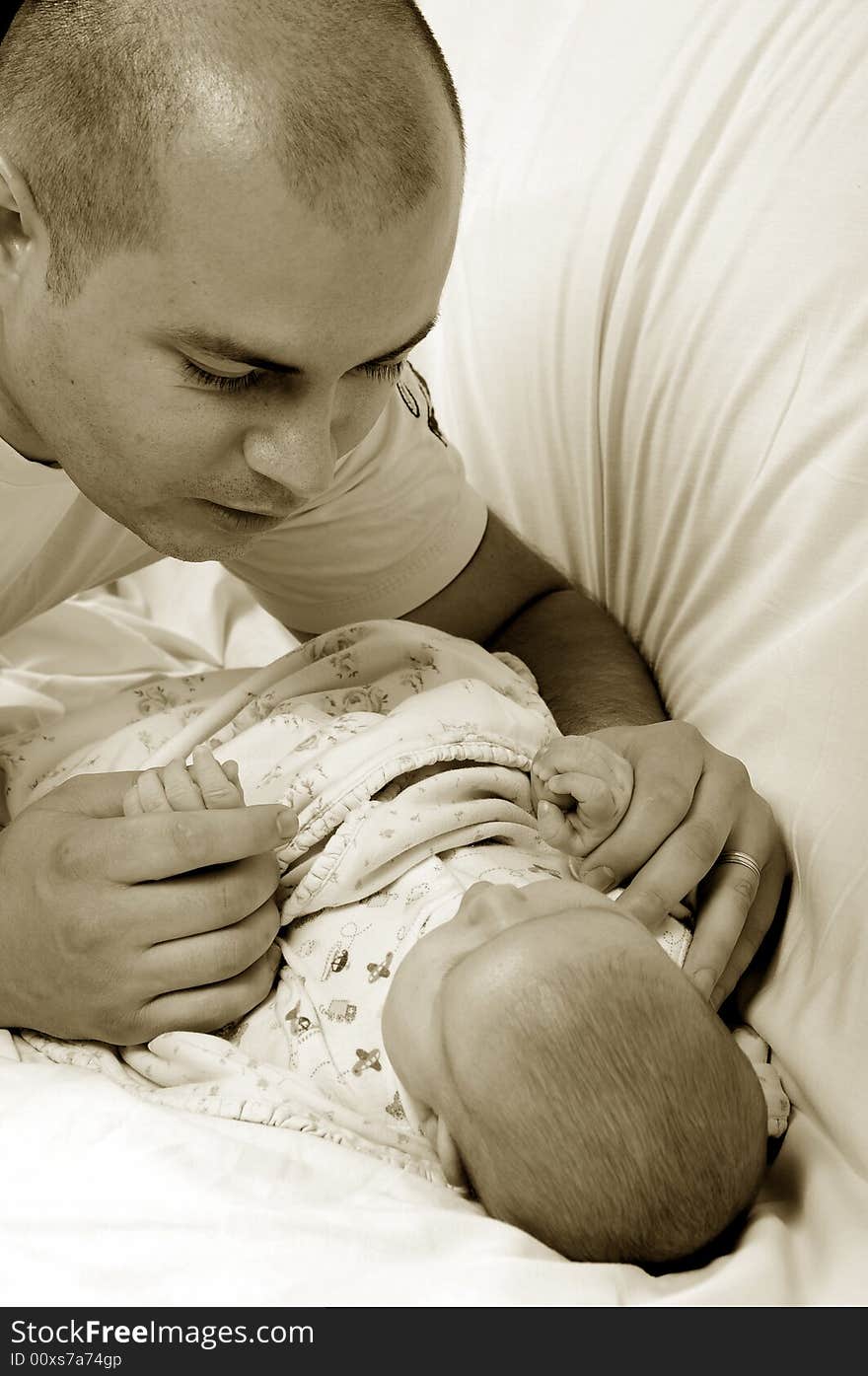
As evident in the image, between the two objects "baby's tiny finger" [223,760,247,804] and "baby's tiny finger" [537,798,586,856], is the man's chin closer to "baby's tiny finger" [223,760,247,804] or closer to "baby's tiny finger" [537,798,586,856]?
"baby's tiny finger" [223,760,247,804]

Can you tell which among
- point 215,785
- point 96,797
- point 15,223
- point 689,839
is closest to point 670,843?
point 689,839

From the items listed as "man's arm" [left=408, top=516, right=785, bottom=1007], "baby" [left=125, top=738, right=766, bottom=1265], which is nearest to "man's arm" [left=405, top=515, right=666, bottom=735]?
"man's arm" [left=408, top=516, right=785, bottom=1007]

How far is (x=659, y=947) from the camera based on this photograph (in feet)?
3.18

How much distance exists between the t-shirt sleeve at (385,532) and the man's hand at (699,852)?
437 mm

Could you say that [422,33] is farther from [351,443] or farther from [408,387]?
[408,387]

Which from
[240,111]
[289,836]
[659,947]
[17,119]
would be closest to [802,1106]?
[659,947]

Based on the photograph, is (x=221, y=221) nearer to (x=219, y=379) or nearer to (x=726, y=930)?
(x=219, y=379)

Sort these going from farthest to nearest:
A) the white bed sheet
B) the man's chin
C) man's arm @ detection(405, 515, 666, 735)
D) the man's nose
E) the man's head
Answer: man's arm @ detection(405, 515, 666, 735)
the man's chin
the man's nose
the man's head
the white bed sheet

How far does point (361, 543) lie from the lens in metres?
1.50

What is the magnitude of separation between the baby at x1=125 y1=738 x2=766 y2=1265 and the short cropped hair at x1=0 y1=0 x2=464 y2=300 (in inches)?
17.2

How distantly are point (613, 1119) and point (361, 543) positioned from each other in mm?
789

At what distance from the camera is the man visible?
945 millimetres

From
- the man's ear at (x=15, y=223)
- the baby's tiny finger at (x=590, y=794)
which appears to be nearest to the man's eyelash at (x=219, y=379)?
the man's ear at (x=15, y=223)

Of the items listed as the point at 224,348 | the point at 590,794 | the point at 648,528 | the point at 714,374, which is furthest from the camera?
the point at 648,528
